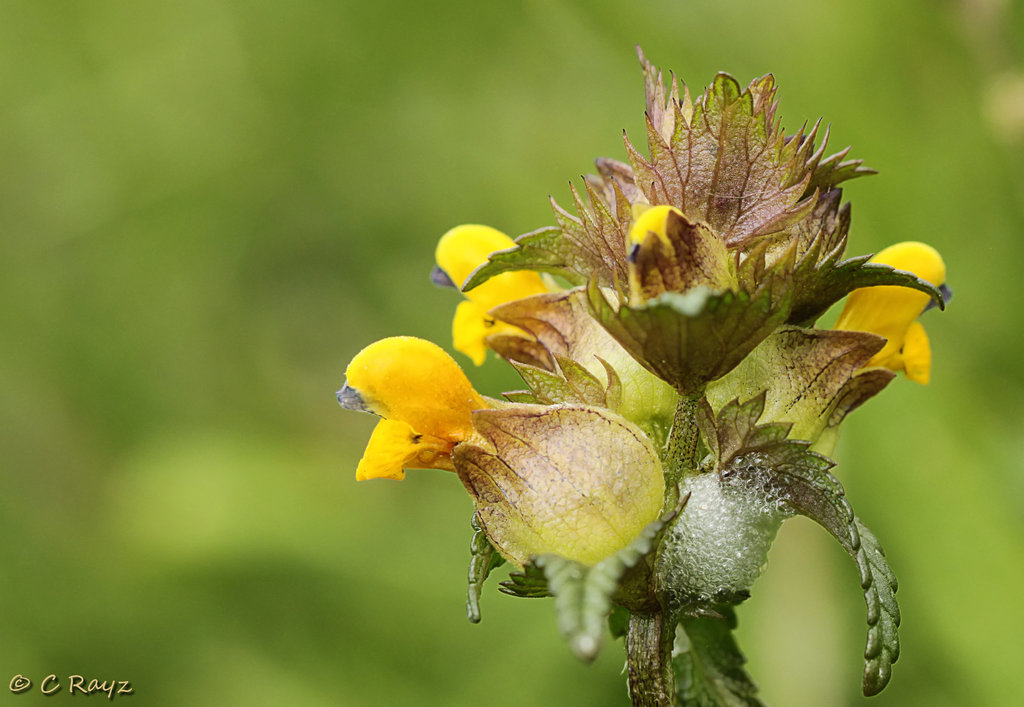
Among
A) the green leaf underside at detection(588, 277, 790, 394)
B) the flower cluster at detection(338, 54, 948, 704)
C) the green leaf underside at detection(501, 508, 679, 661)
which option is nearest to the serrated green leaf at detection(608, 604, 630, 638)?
the flower cluster at detection(338, 54, 948, 704)

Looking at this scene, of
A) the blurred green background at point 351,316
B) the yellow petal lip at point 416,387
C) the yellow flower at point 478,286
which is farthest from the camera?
the blurred green background at point 351,316

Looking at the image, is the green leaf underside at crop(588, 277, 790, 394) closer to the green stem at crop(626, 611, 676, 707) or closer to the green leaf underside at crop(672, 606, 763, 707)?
the green stem at crop(626, 611, 676, 707)

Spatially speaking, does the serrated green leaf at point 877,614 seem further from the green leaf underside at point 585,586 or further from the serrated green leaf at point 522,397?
the serrated green leaf at point 522,397

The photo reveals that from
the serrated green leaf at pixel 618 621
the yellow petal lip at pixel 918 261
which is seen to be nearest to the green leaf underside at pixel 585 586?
the serrated green leaf at pixel 618 621

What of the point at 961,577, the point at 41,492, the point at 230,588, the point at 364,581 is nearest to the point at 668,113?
the point at 961,577

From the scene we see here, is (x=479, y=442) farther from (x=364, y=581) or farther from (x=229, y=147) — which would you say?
(x=229, y=147)

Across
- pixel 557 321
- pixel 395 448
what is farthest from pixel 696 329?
pixel 395 448
